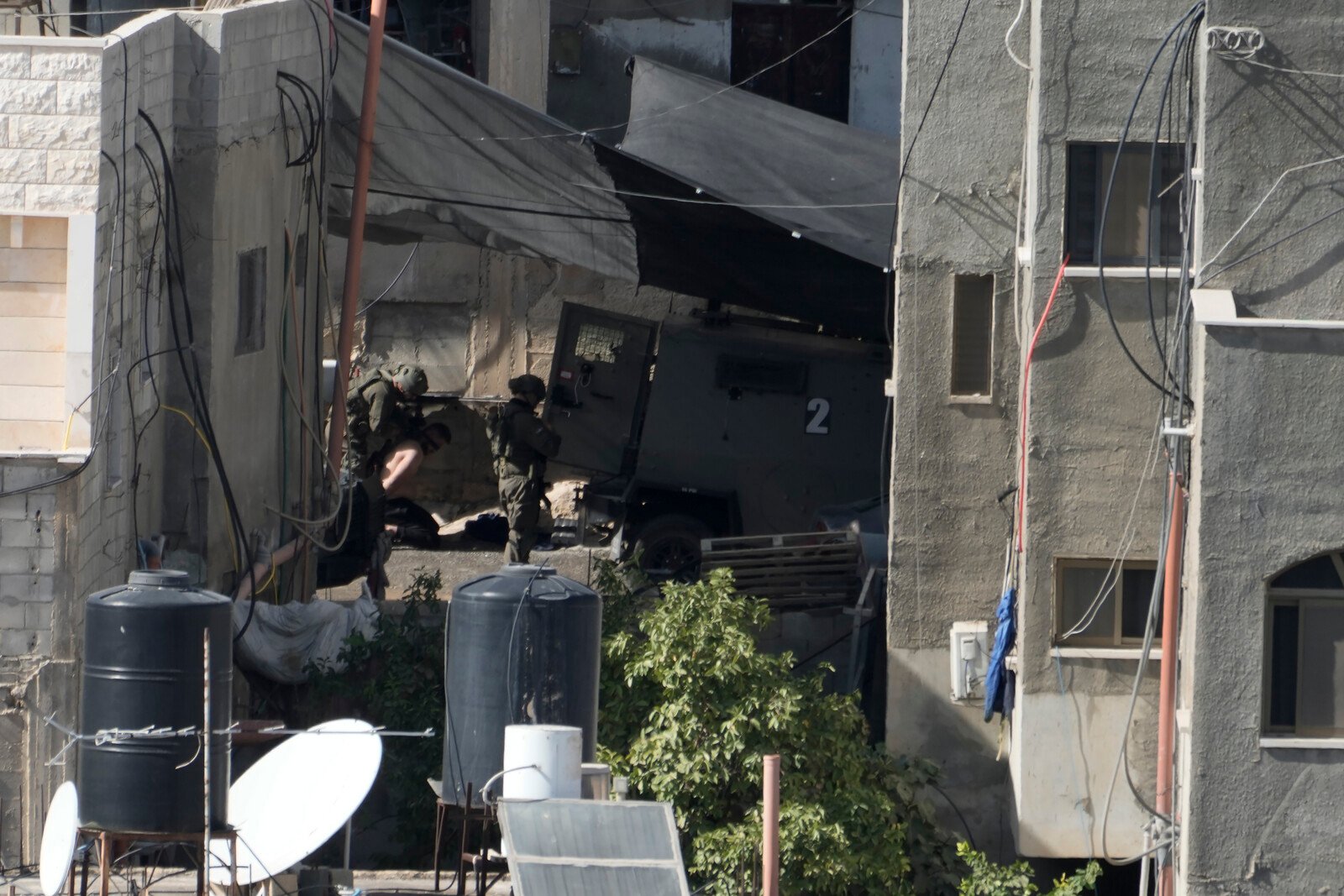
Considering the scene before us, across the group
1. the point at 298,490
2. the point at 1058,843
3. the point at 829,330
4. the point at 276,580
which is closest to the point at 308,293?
the point at 298,490

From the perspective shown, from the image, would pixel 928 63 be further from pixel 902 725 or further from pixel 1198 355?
pixel 902 725

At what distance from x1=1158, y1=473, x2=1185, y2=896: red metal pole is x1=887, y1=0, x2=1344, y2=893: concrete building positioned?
Result: 105mm

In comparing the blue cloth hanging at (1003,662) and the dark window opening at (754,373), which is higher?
the dark window opening at (754,373)

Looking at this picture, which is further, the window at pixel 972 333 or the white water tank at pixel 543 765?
the window at pixel 972 333

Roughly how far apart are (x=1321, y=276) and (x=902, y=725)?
4047mm

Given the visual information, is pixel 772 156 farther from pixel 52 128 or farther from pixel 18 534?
pixel 18 534

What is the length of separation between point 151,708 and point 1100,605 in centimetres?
671

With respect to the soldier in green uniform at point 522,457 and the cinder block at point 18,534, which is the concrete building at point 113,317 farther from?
the soldier in green uniform at point 522,457

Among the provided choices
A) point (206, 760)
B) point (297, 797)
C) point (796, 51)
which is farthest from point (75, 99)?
point (796, 51)

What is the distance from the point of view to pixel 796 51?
2334cm

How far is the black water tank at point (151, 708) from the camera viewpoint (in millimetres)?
8352

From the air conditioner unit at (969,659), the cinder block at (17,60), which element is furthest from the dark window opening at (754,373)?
the cinder block at (17,60)

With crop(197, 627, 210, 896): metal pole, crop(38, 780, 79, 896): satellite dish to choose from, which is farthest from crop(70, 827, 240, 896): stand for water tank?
crop(38, 780, 79, 896): satellite dish

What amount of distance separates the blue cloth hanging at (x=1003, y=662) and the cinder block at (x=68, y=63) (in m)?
6.53
